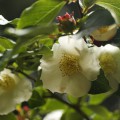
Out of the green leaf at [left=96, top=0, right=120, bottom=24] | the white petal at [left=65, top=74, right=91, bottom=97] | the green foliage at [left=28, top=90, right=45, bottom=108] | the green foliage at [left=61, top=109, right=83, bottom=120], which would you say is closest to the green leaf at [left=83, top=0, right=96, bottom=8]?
the green leaf at [left=96, top=0, right=120, bottom=24]

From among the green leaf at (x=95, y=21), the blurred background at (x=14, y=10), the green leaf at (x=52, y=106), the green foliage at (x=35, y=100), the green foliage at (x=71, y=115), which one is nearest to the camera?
the green leaf at (x=95, y=21)

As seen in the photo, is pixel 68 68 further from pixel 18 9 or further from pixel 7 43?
pixel 18 9

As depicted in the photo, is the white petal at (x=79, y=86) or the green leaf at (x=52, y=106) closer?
the white petal at (x=79, y=86)

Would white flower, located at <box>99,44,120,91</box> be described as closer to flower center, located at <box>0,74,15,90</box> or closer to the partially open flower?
the partially open flower

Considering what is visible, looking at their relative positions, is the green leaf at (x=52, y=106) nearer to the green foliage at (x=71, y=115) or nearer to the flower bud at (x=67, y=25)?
the green foliage at (x=71, y=115)

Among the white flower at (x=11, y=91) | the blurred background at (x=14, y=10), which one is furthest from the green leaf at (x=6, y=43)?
the blurred background at (x=14, y=10)

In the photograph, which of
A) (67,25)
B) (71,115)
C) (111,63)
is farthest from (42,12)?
(71,115)

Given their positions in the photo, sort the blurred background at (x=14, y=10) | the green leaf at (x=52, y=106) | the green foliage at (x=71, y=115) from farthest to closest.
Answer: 1. the blurred background at (x=14, y=10)
2. the green leaf at (x=52, y=106)
3. the green foliage at (x=71, y=115)

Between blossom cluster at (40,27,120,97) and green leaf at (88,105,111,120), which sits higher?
blossom cluster at (40,27,120,97)
